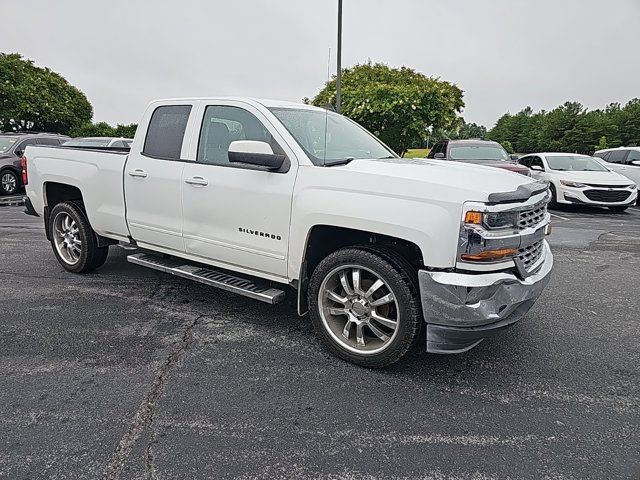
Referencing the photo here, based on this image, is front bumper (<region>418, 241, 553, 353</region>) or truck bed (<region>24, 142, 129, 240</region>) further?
truck bed (<region>24, 142, 129, 240</region>)

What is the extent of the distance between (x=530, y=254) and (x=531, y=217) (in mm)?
274

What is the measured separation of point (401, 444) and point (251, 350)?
1501mm

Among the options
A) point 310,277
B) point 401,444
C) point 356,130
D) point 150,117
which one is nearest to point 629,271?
point 356,130

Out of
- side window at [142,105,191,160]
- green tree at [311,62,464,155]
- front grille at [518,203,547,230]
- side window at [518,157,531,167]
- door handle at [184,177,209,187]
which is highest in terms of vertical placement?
green tree at [311,62,464,155]

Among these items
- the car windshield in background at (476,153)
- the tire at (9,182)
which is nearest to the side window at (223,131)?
the car windshield in background at (476,153)

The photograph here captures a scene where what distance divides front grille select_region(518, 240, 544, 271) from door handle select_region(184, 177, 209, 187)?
100 inches

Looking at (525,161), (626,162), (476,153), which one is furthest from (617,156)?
(476,153)

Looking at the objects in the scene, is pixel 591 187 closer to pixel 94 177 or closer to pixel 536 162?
pixel 536 162

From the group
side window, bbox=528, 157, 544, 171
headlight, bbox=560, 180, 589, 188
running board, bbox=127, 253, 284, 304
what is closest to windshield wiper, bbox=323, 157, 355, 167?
running board, bbox=127, 253, 284, 304

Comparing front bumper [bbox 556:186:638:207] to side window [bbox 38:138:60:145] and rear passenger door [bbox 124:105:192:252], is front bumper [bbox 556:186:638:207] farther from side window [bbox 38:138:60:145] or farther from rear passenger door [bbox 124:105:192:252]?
side window [bbox 38:138:60:145]

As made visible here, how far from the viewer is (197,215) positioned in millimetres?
4285

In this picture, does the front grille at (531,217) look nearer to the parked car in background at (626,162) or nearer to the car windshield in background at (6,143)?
the parked car in background at (626,162)

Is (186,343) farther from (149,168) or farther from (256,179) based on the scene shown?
(149,168)

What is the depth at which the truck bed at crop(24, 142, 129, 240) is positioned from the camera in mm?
4965
